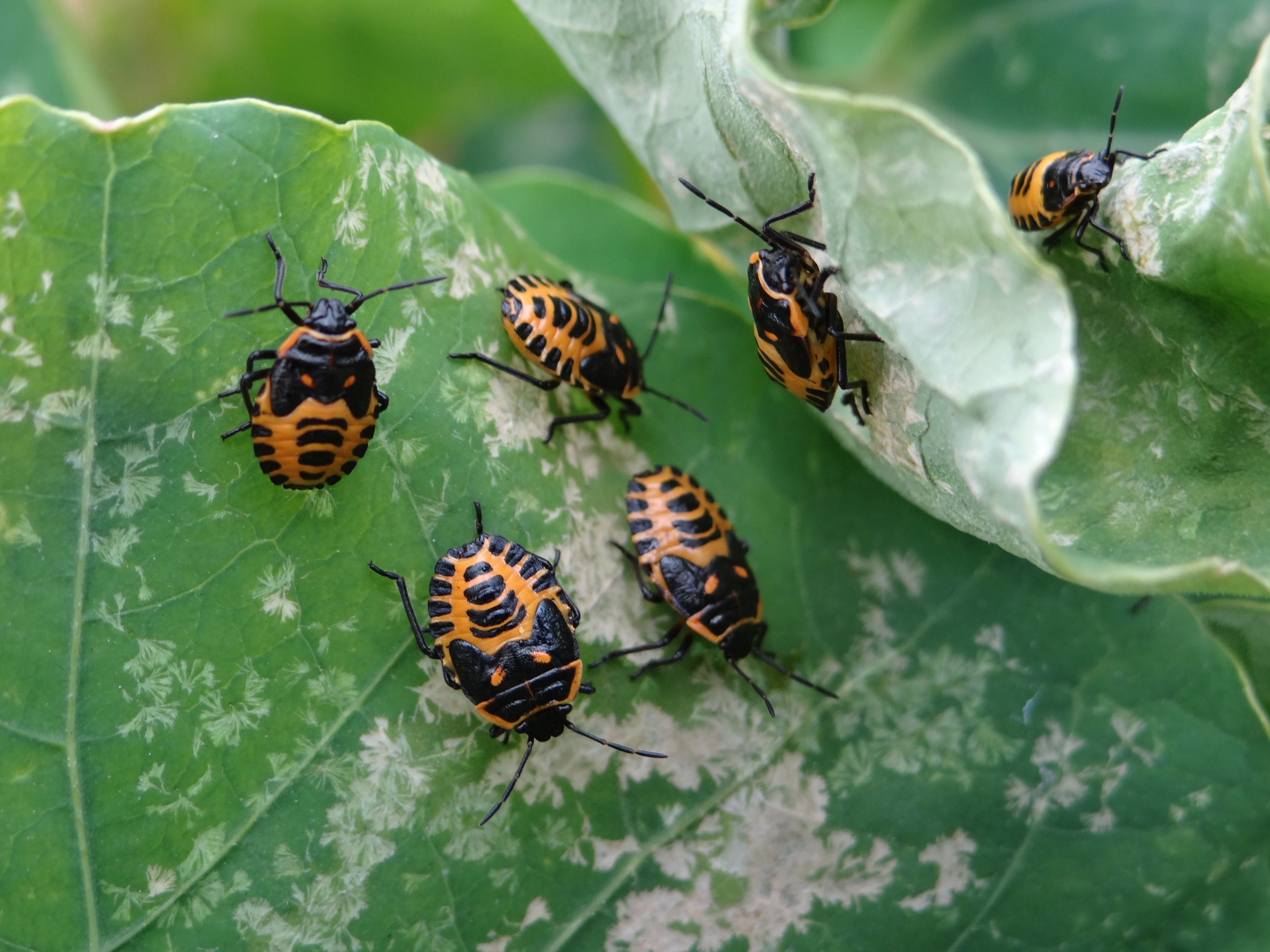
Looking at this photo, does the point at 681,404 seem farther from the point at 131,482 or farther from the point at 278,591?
the point at 131,482

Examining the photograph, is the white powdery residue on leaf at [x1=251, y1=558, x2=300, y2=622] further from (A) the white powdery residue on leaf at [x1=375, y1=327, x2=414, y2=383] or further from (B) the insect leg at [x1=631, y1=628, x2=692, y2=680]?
(B) the insect leg at [x1=631, y1=628, x2=692, y2=680]

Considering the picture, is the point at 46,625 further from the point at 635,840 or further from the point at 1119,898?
the point at 1119,898

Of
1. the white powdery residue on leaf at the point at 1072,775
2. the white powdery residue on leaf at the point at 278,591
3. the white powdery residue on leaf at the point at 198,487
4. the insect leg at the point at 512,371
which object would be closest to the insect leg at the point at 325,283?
the insect leg at the point at 512,371

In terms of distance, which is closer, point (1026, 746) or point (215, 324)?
point (215, 324)

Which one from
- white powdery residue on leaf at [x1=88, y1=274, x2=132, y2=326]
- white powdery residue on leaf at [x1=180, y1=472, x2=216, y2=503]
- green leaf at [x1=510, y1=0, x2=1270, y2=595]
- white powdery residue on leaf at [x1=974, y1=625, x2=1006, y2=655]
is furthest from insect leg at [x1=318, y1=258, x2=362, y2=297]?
white powdery residue on leaf at [x1=974, y1=625, x2=1006, y2=655]

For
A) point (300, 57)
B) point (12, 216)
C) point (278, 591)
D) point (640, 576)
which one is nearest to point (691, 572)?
point (640, 576)

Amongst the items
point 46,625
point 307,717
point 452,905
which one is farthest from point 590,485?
point 46,625

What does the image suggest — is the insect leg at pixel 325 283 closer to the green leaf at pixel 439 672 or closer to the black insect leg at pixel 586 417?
the green leaf at pixel 439 672
